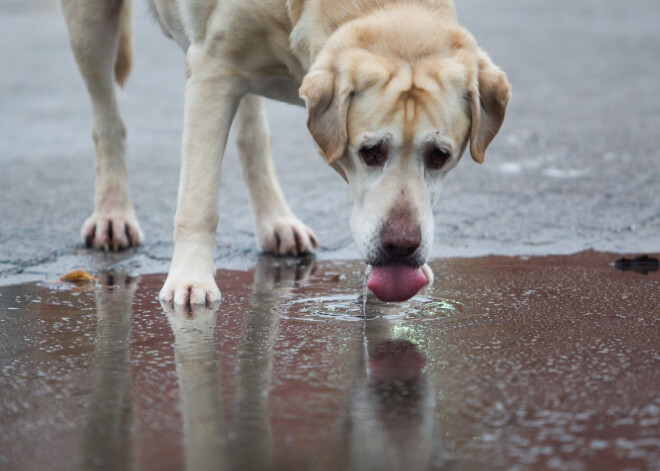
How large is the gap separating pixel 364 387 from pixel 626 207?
302 cm

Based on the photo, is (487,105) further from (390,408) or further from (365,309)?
(390,408)

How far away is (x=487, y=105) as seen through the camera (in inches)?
127

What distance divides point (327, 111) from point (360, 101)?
128 millimetres

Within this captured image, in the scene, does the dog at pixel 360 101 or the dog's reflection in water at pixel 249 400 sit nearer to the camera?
the dog's reflection in water at pixel 249 400

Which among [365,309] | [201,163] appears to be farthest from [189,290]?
[365,309]

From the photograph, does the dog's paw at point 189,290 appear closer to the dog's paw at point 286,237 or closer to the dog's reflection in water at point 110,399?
the dog's reflection in water at point 110,399

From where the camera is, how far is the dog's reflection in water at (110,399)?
187 centimetres

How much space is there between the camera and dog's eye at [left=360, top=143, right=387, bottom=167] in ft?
9.96

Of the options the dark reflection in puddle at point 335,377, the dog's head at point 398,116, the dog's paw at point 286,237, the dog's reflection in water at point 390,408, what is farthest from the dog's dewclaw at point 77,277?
the dog's reflection in water at point 390,408

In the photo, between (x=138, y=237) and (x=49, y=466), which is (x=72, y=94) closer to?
(x=138, y=237)

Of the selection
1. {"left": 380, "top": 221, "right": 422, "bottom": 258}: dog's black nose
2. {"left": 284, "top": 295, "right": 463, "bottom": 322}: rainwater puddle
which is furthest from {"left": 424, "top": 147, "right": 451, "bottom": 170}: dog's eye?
{"left": 284, "top": 295, "right": 463, "bottom": 322}: rainwater puddle

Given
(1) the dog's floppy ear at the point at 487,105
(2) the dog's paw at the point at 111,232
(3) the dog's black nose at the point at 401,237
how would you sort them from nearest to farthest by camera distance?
(3) the dog's black nose at the point at 401,237, (1) the dog's floppy ear at the point at 487,105, (2) the dog's paw at the point at 111,232

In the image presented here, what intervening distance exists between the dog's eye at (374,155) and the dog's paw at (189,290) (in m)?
0.73

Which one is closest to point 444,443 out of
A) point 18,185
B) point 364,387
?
point 364,387
